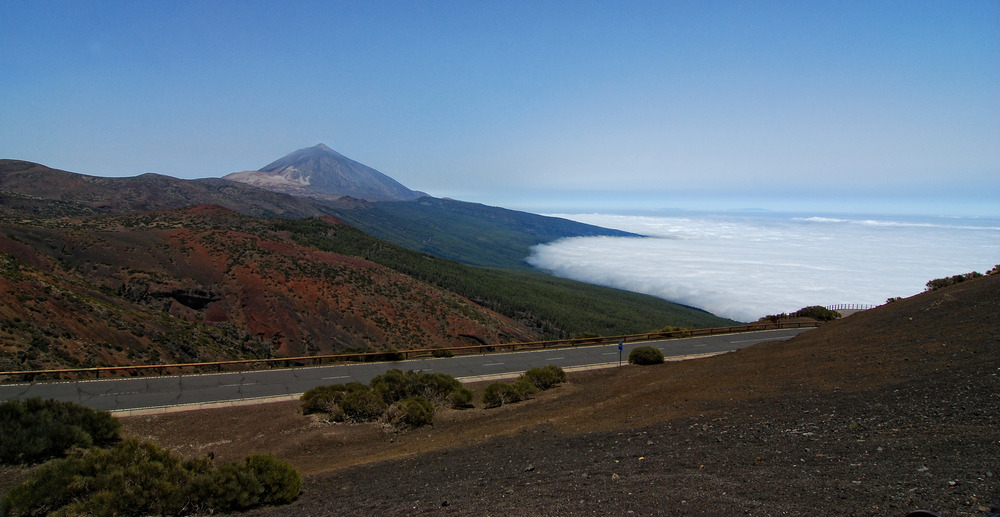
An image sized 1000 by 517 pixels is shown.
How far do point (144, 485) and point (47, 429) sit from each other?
383 centimetres

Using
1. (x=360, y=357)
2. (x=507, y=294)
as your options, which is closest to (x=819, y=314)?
(x=360, y=357)

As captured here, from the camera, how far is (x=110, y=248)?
4206cm

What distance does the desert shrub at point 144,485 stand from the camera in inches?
253

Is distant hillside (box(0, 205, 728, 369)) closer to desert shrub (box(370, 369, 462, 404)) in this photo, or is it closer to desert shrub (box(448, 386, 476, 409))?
desert shrub (box(370, 369, 462, 404))

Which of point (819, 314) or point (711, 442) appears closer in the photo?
point (711, 442)

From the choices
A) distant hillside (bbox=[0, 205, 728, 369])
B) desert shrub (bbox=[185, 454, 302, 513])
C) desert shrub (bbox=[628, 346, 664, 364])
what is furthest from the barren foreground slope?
distant hillside (bbox=[0, 205, 728, 369])

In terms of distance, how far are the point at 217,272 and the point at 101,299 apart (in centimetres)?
1319

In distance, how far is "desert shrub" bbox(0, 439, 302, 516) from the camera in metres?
6.44

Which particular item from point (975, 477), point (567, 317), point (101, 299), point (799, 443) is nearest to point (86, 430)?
point (799, 443)

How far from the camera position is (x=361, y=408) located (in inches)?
547

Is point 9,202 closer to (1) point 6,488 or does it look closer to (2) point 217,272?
(2) point 217,272

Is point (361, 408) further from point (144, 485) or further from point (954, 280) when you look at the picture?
point (954, 280)

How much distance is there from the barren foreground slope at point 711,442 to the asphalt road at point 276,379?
91.3 inches

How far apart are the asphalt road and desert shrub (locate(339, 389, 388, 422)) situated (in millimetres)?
4631
